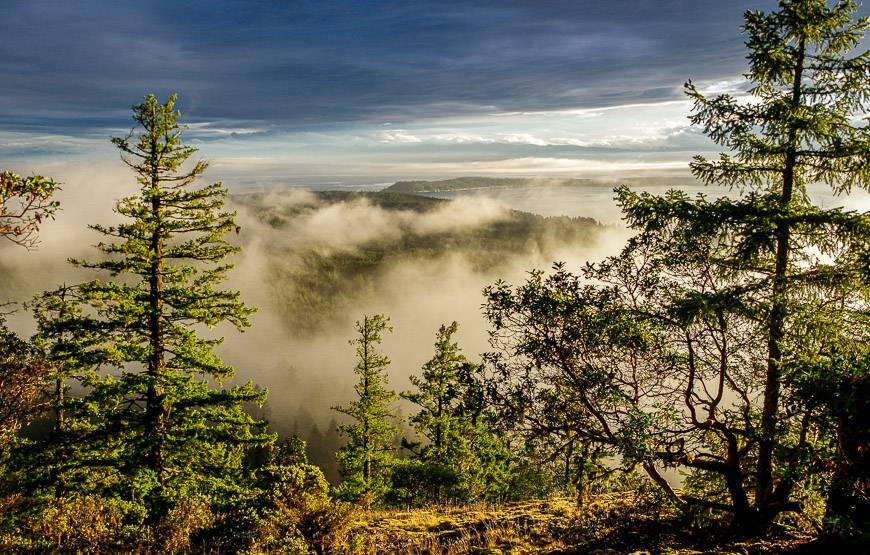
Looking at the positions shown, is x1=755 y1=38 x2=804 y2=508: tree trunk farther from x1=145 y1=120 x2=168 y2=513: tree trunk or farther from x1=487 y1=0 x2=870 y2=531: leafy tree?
x1=145 y1=120 x2=168 y2=513: tree trunk

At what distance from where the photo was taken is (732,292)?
8000 mm

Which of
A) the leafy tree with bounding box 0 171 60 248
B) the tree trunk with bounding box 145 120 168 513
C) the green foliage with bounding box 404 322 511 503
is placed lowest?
the green foliage with bounding box 404 322 511 503

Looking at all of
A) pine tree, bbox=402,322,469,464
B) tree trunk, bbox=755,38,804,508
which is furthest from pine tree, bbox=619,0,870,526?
pine tree, bbox=402,322,469,464

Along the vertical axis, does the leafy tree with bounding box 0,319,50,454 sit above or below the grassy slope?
above

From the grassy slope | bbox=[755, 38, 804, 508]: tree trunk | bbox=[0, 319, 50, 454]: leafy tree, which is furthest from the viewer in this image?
bbox=[0, 319, 50, 454]: leafy tree

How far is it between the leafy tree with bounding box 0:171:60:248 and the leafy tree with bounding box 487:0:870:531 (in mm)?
7824

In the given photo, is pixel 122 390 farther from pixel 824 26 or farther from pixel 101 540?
pixel 824 26

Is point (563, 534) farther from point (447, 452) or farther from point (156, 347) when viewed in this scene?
point (447, 452)

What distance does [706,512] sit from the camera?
9.10m

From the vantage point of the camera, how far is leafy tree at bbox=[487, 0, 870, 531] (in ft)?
26.1

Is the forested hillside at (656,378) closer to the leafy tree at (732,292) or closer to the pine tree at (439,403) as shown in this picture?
the leafy tree at (732,292)

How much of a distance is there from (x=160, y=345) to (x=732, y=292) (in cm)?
1405

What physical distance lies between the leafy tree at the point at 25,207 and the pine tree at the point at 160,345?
5194mm

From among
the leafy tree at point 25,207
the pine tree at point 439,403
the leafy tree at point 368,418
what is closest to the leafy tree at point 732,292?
the leafy tree at point 25,207
